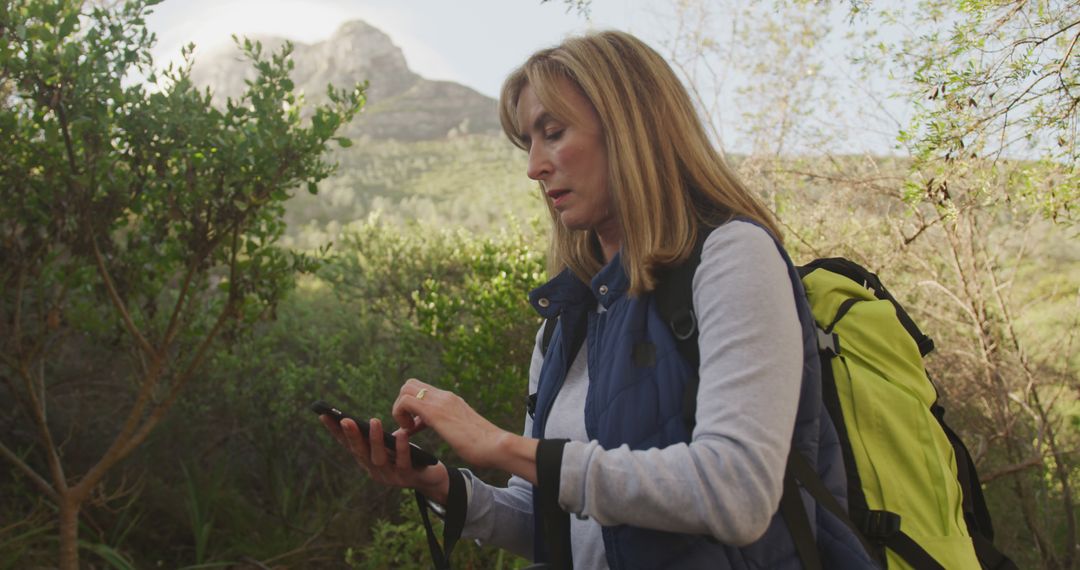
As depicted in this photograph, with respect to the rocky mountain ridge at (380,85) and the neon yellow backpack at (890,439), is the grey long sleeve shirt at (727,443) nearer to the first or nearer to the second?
the neon yellow backpack at (890,439)

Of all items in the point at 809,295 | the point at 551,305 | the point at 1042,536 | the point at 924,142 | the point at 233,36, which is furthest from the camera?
the point at 1042,536

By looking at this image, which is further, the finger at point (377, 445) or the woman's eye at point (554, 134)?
the woman's eye at point (554, 134)

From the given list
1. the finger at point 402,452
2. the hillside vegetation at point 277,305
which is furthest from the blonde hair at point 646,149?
the hillside vegetation at point 277,305

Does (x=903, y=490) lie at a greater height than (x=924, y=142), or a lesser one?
lesser

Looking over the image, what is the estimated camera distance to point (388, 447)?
6.09 ft

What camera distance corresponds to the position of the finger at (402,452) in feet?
5.86

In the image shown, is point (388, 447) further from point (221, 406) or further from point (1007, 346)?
point (221, 406)

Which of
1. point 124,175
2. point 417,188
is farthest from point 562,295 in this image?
point 417,188

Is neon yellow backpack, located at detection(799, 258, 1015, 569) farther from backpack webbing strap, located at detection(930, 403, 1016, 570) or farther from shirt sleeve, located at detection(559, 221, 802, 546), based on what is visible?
shirt sleeve, located at detection(559, 221, 802, 546)

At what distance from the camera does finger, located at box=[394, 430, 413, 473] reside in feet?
5.86

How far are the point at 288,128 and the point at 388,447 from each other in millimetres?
2493

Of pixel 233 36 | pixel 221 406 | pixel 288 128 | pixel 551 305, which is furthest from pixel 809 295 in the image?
pixel 221 406

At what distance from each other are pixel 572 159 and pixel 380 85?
6752 cm

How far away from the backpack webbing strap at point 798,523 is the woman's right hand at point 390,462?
2.50ft
